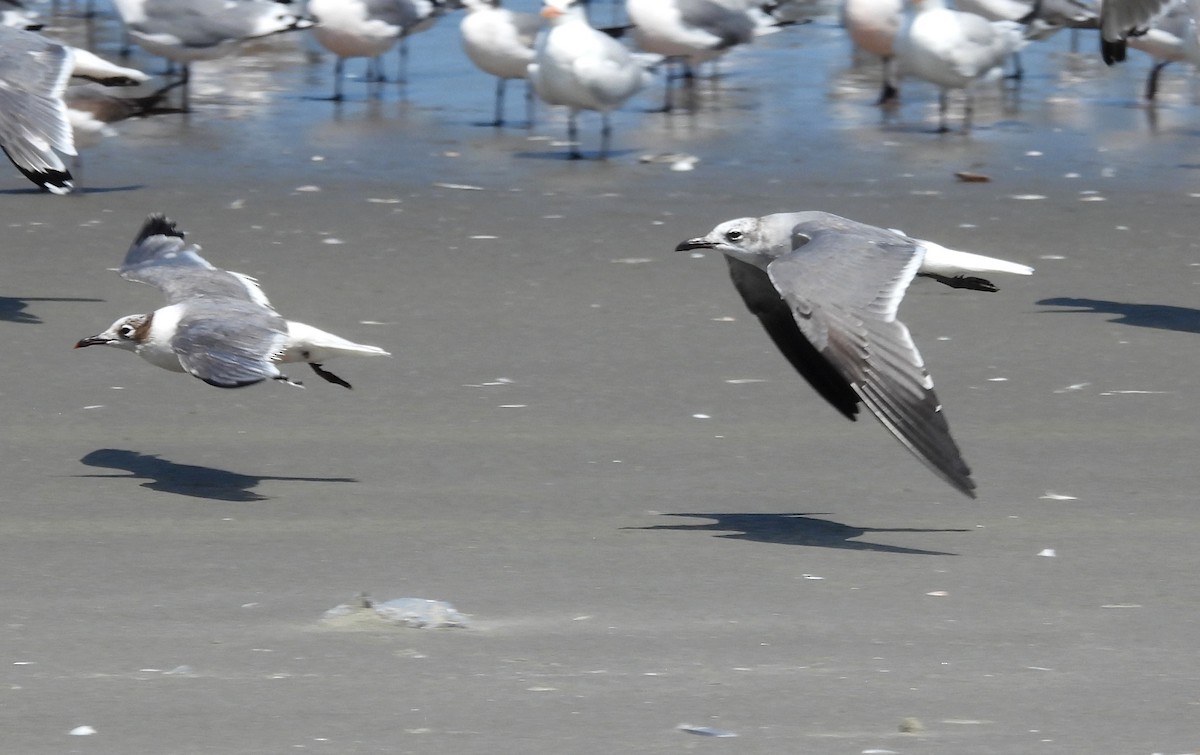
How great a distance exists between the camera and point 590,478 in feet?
18.7

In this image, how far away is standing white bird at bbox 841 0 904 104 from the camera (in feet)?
41.6

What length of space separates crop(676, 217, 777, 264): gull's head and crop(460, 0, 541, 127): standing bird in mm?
5912

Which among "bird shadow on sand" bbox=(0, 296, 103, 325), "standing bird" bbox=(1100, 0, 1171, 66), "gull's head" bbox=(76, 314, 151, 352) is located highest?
"standing bird" bbox=(1100, 0, 1171, 66)

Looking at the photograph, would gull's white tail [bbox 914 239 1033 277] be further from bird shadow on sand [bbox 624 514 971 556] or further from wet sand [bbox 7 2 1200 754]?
bird shadow on sand [bbox 624 514 971 556]

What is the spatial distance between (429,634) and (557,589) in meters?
0.43

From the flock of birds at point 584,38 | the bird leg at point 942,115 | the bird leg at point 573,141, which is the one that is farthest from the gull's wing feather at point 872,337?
the bird leg at point 942,115

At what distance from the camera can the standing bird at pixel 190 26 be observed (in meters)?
11.9

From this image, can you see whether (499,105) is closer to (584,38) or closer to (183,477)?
(584,38)

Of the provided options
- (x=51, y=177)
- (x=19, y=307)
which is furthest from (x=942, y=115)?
(x=51, y=177)

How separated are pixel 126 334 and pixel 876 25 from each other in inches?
304

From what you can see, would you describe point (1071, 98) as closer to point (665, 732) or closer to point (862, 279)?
point (862, 279)

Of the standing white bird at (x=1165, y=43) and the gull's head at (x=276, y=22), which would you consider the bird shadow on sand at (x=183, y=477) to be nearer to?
the gull's head at (x=276, y=22)

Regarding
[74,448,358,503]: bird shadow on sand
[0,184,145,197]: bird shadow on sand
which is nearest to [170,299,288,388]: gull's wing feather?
[74,448,358,503]: bird shadow on sand

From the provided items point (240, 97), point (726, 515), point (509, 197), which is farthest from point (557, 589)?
point (240, 97)
